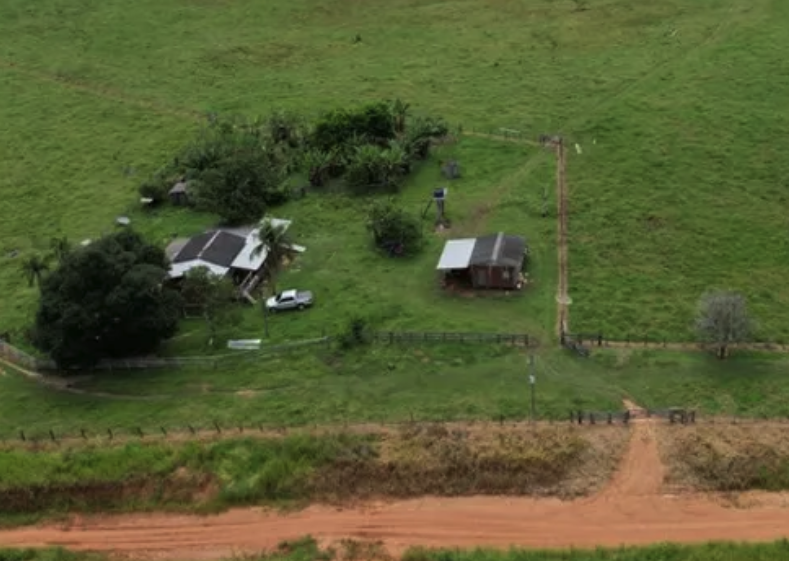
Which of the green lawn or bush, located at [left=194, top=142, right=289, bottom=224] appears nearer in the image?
the green lawn

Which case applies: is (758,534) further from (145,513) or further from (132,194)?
(132,194)

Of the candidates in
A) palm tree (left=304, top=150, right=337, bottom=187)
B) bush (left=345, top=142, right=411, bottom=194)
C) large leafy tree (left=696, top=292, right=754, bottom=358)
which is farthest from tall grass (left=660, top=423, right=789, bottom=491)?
palm tree (left=304, top=150, right=337, bottom=187)

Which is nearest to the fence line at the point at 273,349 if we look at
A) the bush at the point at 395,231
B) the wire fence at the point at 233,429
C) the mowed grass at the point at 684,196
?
the mowed grass at the point at 684,196

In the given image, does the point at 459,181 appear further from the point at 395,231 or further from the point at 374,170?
the point at 395,231

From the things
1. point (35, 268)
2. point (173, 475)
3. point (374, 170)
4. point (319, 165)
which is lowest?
point (173, 475)

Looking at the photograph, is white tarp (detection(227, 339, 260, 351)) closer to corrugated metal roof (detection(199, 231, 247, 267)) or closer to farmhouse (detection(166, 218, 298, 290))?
farmhouse (detection(166, 218, 298, 290))

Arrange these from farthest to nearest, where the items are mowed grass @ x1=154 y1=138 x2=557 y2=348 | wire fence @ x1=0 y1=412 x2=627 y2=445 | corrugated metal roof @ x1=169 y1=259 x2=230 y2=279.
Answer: corrugated metal roof @ x1=169 y1=259 x2=230 y2=279
mowed grass @ x1=154 y1=138 x2=557 y2=348
wire fence @ x1=0 y1=412 x2=627 y2=445

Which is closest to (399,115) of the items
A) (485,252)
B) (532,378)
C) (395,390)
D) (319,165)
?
(319,165)
